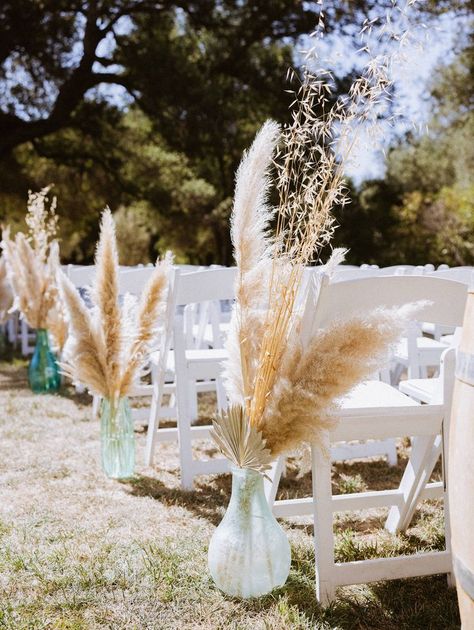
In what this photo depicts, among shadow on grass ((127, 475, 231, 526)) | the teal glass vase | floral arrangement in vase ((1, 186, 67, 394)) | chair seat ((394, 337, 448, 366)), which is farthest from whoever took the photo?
the teal glass vase

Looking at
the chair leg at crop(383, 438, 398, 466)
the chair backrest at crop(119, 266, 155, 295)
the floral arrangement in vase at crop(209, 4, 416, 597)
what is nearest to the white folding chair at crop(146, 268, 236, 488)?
the chair backrest at crop(119, 266, 155, 295)

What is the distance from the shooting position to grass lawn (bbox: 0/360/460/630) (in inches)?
73.5

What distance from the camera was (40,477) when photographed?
10.4 ft

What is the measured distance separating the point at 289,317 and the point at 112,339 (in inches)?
54.6

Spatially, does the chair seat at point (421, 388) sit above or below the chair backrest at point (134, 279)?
below

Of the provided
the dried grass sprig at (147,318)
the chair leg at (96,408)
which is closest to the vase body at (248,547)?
the dried grass sprig at (147,318)

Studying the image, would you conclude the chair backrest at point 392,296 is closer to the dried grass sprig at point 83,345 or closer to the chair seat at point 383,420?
the chair seat at point 383,420

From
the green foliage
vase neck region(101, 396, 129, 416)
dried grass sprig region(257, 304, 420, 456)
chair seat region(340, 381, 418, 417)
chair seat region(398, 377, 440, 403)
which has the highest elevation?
the green foliage

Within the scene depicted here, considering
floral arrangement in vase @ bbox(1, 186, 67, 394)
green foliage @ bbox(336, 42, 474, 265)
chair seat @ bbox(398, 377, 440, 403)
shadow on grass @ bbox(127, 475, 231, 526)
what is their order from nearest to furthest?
chair seat @ bbox(398, 377, 440, 403) → shadow on grass @ bbox(127, 475, 231, 526) → floral arrangement in vase @ bbox(1, 186, 67, 394) → green foliage @ bbox(336, 42, 474, 265)

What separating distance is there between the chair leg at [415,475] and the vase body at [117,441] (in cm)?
128

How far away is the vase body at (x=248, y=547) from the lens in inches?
74.9

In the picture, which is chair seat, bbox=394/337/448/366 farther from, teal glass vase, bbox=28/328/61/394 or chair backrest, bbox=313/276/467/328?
teal glass vase, bbox=28/328/61/394

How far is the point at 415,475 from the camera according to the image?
2234 millimetres

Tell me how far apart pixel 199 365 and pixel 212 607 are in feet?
4.51
